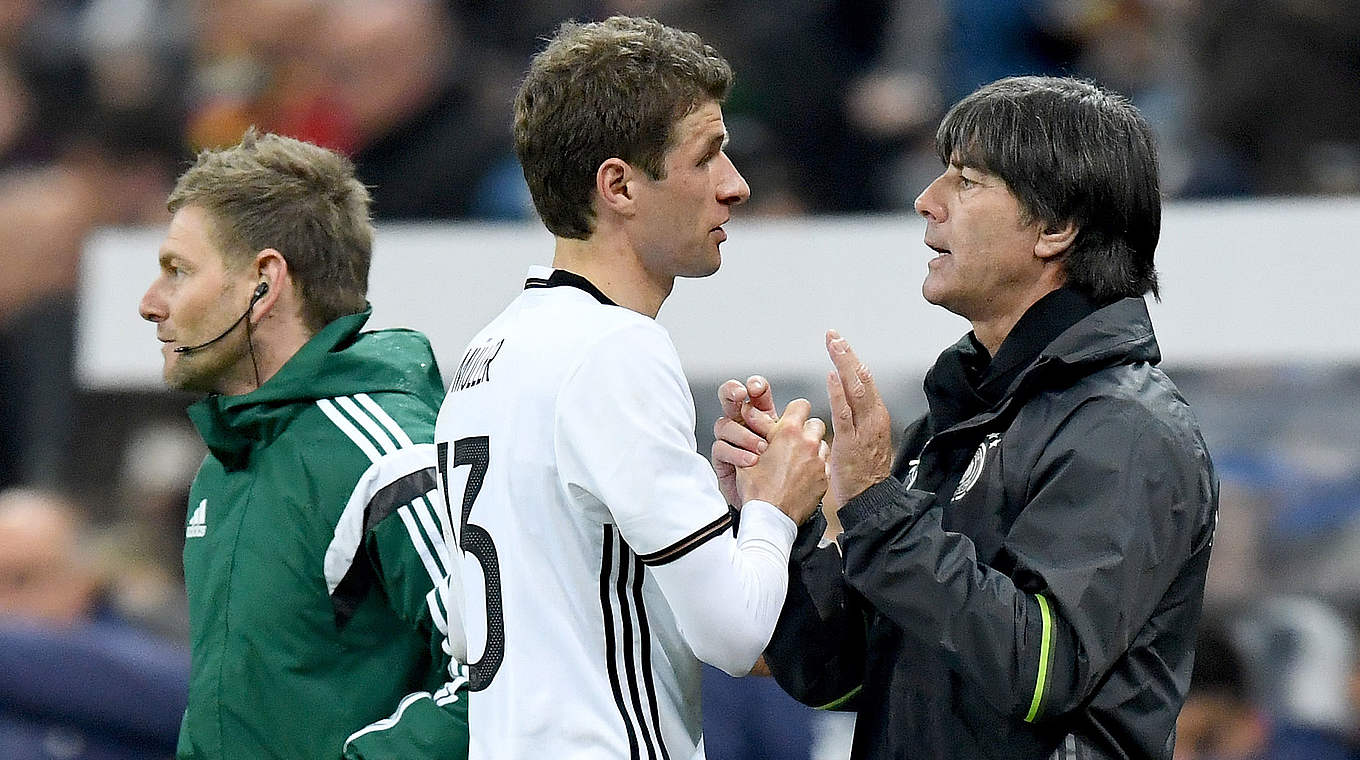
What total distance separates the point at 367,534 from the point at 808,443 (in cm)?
78

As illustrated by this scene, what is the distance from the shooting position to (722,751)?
13.9ft

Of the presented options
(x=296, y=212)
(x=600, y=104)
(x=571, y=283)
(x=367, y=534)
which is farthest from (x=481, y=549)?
(x=296, y=212)

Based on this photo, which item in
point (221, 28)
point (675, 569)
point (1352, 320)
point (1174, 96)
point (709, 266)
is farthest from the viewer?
point (221, 28)

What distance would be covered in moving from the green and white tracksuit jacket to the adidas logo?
0.07ft

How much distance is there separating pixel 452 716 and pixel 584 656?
0.47 meters

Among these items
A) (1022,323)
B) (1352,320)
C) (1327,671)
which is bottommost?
(1327,671)

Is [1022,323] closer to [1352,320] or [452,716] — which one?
[452,716]

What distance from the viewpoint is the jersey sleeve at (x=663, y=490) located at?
2062 millimetres

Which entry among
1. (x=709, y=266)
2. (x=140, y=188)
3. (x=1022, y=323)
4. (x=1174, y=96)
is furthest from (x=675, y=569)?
(x=140, y=188)

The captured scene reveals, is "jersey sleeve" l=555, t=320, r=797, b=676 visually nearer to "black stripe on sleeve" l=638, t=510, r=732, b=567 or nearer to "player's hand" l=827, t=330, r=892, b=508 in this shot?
"black stripe on sleeve" l=638, t=510, r=732, b=567

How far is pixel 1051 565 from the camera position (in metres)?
2.12

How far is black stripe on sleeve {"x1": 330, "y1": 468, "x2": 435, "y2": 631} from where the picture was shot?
2.67 meters

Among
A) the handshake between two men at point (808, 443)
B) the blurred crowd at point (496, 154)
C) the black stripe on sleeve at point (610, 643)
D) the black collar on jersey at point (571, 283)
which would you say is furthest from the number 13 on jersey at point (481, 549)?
the blurred crowd at point (496, 154)

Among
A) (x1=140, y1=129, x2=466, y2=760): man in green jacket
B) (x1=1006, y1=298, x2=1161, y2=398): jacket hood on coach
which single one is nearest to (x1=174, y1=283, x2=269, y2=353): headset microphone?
(x1=140, y1=129, x2=466, y2=760): man in green jacket
